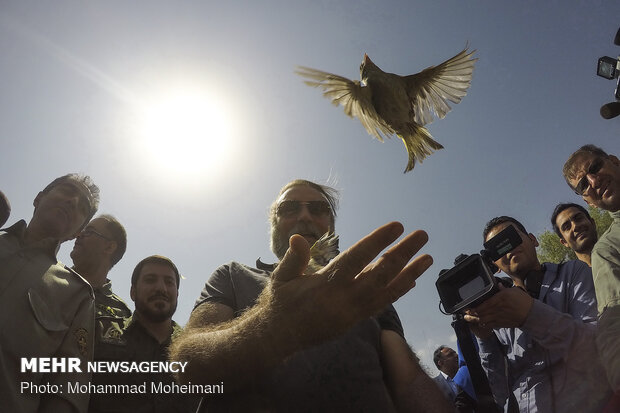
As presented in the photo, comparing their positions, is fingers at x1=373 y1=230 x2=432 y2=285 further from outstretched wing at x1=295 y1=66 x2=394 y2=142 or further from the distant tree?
the distant tree

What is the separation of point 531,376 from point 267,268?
215 centimetres

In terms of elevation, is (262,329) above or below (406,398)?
above

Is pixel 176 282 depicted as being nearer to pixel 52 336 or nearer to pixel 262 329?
pixel 52 336

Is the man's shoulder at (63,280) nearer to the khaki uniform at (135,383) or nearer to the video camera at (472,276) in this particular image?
the khaki uniform at (135,383)

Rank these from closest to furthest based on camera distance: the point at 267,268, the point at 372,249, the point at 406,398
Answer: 1. the point at 372,249
2. the point at 406,398
3. the point at 267,268

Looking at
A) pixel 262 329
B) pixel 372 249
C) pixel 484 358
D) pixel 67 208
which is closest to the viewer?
pixel 372 249

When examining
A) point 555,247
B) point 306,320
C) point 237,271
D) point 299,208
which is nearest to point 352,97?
A: point 299,208

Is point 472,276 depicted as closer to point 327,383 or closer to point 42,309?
point 327,383

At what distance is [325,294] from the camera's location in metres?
1.44

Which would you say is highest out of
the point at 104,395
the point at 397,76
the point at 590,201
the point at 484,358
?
the point at 397,76

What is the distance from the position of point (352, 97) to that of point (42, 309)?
172 inches

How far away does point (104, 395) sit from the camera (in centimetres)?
298

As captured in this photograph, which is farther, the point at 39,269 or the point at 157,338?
the point at 157,338

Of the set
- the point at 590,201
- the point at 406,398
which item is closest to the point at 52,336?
the point at 406,398
